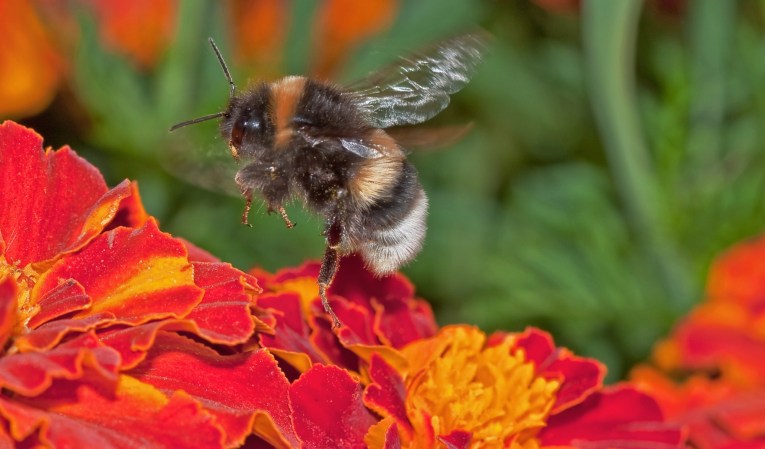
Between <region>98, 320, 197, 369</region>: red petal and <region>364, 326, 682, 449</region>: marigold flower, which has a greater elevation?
<region>98, 320, 197, 369</region>: red petal

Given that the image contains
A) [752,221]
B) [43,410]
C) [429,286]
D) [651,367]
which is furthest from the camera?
[429,286]

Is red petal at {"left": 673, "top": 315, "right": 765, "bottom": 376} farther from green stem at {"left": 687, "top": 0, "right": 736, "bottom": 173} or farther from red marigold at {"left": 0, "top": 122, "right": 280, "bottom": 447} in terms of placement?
red marigold at {"left": 0, "top": 122, "right": 280, "bottom": 447}

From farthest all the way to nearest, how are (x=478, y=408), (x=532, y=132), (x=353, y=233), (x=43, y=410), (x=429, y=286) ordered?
(x=532, y=132) < (x=429, y=286) < (x=353, y=233) < (x=478, y=408) < (x=43, y=410)

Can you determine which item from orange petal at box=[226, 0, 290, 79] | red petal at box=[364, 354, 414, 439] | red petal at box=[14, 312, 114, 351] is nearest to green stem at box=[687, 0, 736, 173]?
orange petal at box=[226, 0, 290, 79]

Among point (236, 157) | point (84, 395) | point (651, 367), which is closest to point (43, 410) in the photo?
point (84, 395)

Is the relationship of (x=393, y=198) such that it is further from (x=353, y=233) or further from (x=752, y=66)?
(x=752, y=66)

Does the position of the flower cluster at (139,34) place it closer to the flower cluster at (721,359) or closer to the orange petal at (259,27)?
the orange petal at (259,27)
